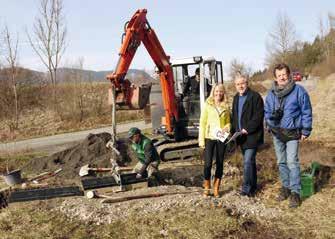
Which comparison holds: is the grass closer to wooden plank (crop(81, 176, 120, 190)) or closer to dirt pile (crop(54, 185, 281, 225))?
dirt pile (crop(54, 185, 281, 225))

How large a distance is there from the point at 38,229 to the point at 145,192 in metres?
1.70

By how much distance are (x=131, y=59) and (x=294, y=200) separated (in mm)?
4924

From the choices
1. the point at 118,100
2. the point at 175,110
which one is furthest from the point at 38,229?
the point at 175,110

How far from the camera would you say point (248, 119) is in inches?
239

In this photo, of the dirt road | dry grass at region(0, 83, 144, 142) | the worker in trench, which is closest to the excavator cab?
the worker in trench

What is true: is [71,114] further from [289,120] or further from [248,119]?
[289,120]

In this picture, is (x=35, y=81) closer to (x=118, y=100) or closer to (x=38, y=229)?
(x=118, y=100)

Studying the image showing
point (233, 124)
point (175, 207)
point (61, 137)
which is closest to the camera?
point (175, 207)

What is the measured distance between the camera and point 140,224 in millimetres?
5285

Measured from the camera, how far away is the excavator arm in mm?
8562

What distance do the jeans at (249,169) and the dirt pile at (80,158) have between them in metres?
3.95

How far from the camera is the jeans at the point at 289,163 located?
578cm

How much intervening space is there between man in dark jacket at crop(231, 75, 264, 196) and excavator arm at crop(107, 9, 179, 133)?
9.63 ft

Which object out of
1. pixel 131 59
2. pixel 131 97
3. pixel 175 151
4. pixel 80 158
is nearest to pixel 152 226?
pixel 131 97
